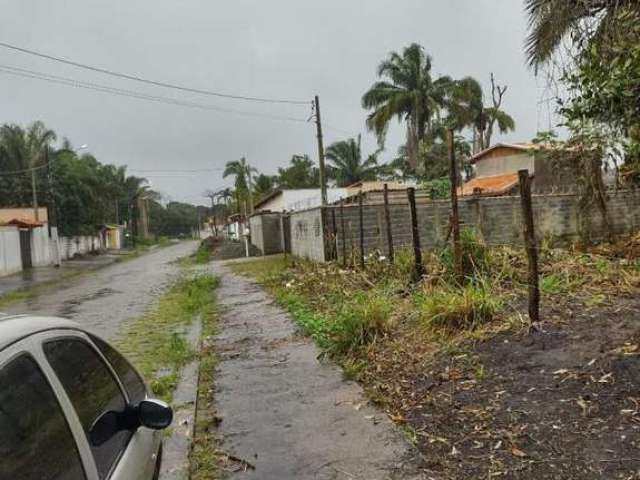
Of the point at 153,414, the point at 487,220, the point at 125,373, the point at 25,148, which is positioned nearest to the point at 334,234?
the point at 487,220

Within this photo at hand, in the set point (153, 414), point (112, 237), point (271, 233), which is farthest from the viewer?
point (112, 237)

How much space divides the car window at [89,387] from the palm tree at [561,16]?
4045 mm

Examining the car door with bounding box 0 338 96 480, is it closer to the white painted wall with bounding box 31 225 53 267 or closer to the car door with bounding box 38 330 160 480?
the car door with bounding box 38 330 160 480

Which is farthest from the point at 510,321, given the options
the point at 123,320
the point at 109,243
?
the point at 109,243

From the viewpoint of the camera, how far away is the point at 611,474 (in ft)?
11.1

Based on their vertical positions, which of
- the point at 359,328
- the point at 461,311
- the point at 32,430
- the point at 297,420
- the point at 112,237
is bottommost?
the point at 297,420

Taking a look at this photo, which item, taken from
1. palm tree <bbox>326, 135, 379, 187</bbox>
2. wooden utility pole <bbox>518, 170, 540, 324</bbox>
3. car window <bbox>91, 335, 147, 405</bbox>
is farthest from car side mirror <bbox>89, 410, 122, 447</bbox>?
palm tree <bbox>326, 135, 379, 187</bbox>

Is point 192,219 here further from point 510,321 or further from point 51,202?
point 510,321

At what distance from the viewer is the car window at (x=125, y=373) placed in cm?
284

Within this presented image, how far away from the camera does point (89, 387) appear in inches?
90.6

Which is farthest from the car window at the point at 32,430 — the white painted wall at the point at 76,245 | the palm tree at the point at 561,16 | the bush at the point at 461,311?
the white painted wall at the point at 76,245

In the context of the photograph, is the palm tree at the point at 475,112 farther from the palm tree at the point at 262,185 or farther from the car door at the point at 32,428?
the car door at the point at 32,428

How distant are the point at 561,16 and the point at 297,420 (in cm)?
395

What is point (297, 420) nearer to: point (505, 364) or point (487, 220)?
point (505, 364)
